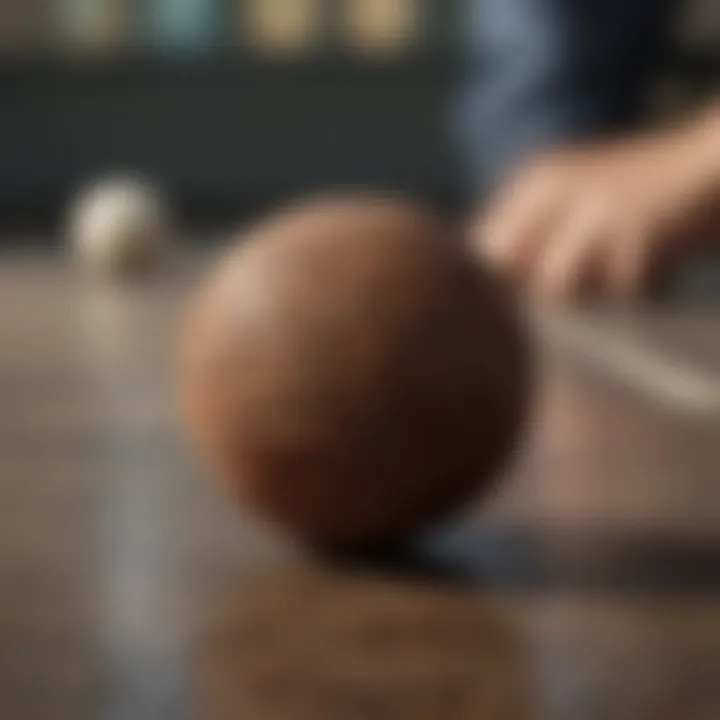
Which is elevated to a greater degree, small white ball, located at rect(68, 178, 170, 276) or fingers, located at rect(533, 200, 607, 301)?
small white ball, located at rect(68, 178, 170, 276)

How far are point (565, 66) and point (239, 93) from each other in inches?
48.1

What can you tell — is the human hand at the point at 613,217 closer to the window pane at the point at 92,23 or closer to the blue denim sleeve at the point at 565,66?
the blue denim sleeve at the point at 565,66

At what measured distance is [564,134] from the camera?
176cm

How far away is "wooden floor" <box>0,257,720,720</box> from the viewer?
478mm

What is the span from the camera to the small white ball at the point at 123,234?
1.55 m

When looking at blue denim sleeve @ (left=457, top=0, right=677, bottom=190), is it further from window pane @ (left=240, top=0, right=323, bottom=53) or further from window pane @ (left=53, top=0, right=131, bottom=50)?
window pane @ (left=53, top=0, right=131, bottom=50)

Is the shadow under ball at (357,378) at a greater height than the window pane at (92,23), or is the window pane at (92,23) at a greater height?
the window pane at (92,23)

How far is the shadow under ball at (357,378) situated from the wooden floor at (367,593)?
1.1 inches

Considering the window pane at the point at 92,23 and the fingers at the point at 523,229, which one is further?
the window pane at the point at 92,23

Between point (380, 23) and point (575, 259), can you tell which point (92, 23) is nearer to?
point (380, 23)

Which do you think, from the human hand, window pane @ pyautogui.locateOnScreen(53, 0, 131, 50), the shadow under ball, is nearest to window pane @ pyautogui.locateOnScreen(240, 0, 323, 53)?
window pane @ pyautogui.locateOnScreen(53, 0, 131, 50)

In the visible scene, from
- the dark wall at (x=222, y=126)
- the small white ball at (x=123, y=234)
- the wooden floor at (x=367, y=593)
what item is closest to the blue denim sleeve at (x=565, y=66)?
the small white ball at (x=123, y=234)

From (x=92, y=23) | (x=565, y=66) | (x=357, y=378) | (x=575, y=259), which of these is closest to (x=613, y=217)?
(x=575, y=259)

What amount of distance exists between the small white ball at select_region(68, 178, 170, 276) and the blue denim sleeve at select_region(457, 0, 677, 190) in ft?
1.28
